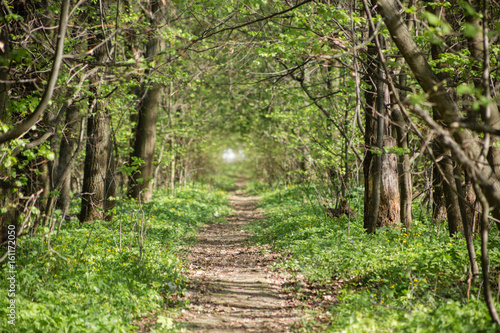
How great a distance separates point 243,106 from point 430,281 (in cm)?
1878

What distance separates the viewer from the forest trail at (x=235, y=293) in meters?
4.48

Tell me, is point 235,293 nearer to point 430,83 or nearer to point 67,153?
point 430,83

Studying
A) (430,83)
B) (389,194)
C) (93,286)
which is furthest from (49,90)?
(389,194)

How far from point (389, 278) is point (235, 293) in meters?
2.28

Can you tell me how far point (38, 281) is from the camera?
15.4ft

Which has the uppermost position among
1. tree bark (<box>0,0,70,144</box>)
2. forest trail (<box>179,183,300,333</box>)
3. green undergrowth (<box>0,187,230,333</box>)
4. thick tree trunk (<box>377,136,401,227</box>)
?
tree bark (<box>0,0,70,144</box>)

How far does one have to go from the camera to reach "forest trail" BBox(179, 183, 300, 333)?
176 inches

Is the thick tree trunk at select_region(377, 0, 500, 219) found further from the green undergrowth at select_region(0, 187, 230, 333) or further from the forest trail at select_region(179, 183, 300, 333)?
the green undergrowth at select_region(0, 187, 230, 333)

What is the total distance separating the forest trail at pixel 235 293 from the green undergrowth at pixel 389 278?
0.41m

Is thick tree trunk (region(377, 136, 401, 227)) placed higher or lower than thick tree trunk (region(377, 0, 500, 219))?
lower

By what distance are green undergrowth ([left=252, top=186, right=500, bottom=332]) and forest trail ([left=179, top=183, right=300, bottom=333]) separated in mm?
411

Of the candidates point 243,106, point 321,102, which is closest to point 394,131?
point 321,102

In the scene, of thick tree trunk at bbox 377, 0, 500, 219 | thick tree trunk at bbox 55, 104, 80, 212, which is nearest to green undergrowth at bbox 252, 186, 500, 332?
thick tree trunk at bbox 377, 0, 500, 219

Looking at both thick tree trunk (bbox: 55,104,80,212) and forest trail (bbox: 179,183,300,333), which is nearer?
forest trail (bbox: 179,183,300,333)
